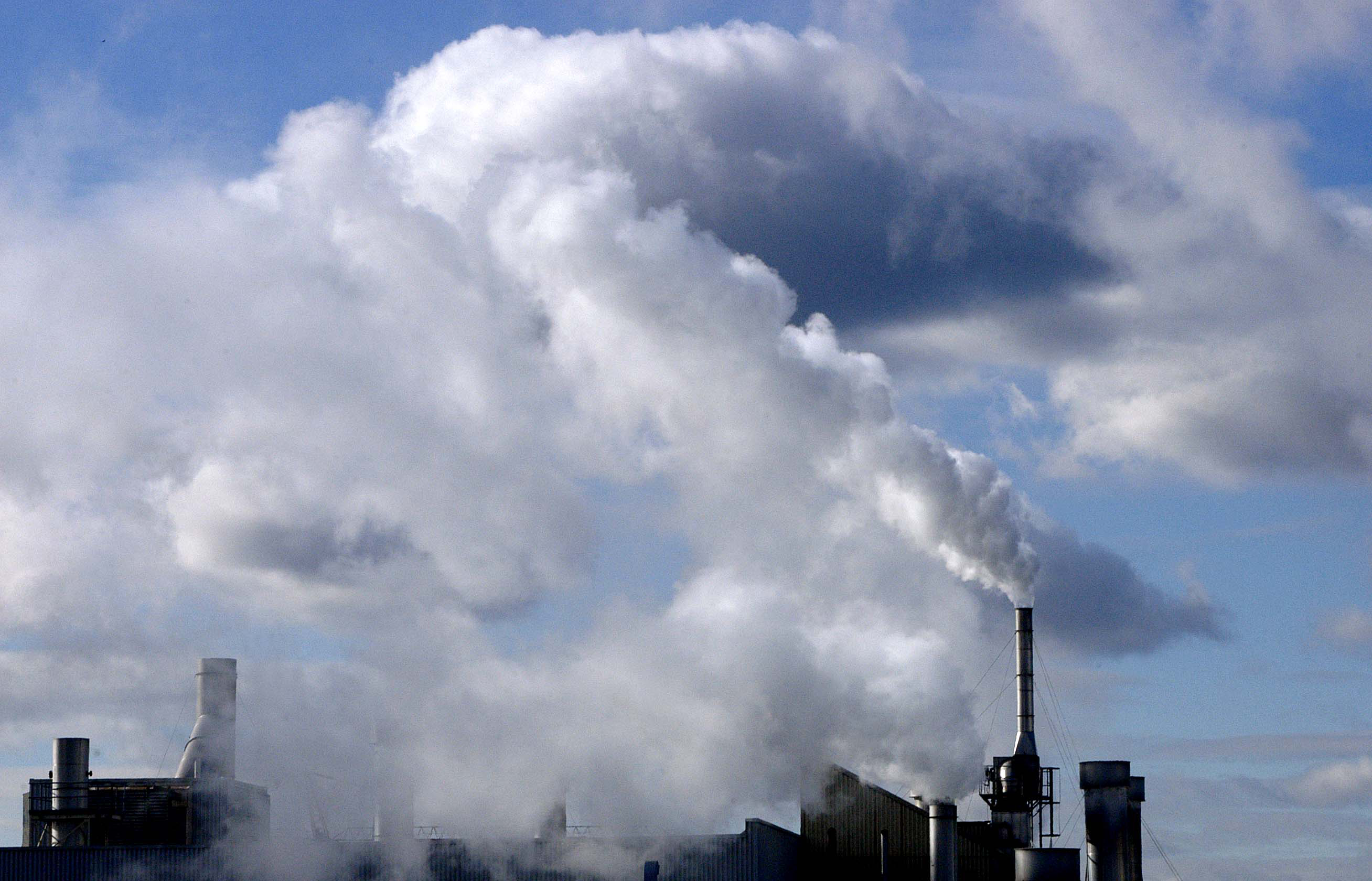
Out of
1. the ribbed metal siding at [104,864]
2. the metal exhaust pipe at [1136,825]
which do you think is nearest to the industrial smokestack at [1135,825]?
the metal exhaust pipe at [1136,825]

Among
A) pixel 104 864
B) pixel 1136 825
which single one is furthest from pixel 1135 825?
pixel 104 864

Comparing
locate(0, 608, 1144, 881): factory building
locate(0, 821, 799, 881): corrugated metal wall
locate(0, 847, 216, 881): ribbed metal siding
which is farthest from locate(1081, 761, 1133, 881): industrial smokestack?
locate(0, 847, 216, 881): ribbed metal siding

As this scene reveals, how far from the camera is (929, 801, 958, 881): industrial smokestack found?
204 feet

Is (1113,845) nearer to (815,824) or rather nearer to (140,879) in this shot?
(815,824)

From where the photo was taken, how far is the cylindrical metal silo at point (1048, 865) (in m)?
62.5

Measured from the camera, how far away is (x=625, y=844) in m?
62.3

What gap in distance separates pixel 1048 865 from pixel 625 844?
1455 cm

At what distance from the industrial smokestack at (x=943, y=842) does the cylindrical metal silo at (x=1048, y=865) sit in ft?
7.61

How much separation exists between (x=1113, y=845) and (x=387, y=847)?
26.0 meters

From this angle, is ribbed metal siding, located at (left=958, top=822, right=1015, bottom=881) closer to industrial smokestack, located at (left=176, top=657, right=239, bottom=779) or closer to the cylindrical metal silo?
the cylindrical metal silo

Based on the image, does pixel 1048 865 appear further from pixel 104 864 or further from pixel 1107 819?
pixel 104 864

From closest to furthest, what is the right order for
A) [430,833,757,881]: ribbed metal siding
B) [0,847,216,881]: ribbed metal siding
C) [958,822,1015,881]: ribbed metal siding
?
[430,833,757,881]: ribbed metal siding → [0,847,216,881]: ribbed metal siding → [958,822,1015,881]: ribbed metal siding

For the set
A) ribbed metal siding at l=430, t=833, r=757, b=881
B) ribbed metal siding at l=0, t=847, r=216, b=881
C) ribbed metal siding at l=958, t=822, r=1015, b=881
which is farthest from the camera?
ribbed metal siding at l=958, t=822, r=1015, b=881

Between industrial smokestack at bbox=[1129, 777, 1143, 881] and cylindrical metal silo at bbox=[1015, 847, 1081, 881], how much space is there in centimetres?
405
